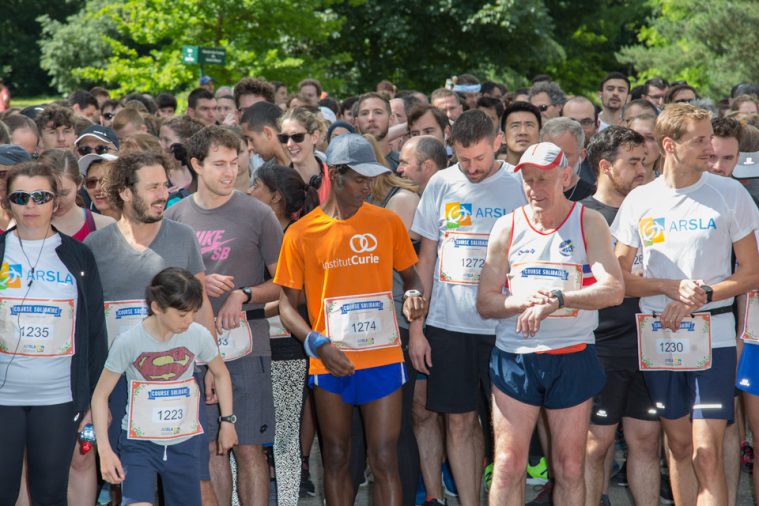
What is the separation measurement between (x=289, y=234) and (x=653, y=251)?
1.97 m

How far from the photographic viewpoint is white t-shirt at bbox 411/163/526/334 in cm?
639

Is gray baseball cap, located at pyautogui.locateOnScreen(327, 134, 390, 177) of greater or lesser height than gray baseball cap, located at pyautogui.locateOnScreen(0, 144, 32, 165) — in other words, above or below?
below

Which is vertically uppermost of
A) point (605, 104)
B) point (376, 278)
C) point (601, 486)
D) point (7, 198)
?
point (605, 104)

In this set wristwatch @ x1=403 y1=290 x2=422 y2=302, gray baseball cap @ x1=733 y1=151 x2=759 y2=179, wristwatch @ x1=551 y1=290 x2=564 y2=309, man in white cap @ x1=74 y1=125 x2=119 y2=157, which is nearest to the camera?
wristwatch @ x1=551 y1=290 x2=564 y2=309

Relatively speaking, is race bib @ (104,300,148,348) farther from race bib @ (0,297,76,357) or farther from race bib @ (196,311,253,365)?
race bib @ (196,311,253,365)

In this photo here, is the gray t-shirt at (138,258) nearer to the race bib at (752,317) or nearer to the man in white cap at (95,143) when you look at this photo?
the man in white cap at (95,143)

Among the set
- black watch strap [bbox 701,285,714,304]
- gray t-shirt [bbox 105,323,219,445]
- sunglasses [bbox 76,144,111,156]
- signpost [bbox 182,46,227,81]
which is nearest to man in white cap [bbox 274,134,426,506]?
gray t-shirt [bbox 105,323,219,445]

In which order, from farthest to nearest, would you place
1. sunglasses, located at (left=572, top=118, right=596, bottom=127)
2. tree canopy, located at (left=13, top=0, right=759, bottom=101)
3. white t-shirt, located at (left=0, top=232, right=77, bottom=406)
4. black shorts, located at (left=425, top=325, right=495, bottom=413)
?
tree canopy, located at (left=13, top=0, right=759, bottom=101), sunglasses, located at (left=572, top=118, right=596, bottom=127), black shorts, located at (left=425, top=325, right=495, bottom=413), white t-shirt, located at (left=0, top=232, right=77, bottom=406)

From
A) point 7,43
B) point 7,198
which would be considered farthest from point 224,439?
point 7,43

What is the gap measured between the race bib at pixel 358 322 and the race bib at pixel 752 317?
80.7 inches

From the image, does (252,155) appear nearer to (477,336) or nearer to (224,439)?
(477,336)

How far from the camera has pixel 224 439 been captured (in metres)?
5.64

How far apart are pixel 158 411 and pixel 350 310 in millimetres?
1105

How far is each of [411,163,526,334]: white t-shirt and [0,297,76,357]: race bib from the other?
84.8 inches
